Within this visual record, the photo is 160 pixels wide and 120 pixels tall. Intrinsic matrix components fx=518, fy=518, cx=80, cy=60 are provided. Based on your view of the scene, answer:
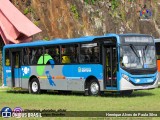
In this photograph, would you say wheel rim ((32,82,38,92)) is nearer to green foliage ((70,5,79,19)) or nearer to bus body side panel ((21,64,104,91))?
bus body side panel ((21,64,104,91))

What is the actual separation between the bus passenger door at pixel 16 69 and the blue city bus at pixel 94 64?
2.69ft

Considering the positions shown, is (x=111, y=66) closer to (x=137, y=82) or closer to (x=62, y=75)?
(x=137, y=82)

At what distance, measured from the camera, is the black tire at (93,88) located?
24.3 meters

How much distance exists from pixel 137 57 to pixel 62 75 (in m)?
4.73

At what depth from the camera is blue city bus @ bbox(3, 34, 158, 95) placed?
23.3m

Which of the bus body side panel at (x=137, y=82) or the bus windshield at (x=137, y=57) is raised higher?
the bus windshield at (x=137, y=57)

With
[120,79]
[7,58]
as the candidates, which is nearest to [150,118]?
[120,79]

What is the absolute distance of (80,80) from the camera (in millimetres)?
25328

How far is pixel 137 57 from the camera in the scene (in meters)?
23.5

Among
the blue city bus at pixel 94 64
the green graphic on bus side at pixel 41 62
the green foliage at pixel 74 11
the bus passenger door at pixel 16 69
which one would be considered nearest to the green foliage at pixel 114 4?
the green foliage at pixel 74 11

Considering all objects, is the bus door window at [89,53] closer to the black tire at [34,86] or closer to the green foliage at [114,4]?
the black tire at [34,86]

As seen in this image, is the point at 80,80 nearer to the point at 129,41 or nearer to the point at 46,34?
the point at 129,41

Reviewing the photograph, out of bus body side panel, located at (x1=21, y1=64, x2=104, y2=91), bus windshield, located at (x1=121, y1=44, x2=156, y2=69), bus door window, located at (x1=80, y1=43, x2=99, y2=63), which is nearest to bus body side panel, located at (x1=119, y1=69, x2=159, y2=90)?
bus windshield, located at (x1=121, y1=44, x2=156, y2=69)

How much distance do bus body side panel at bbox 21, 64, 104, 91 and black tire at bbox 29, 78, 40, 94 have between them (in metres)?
0.32
